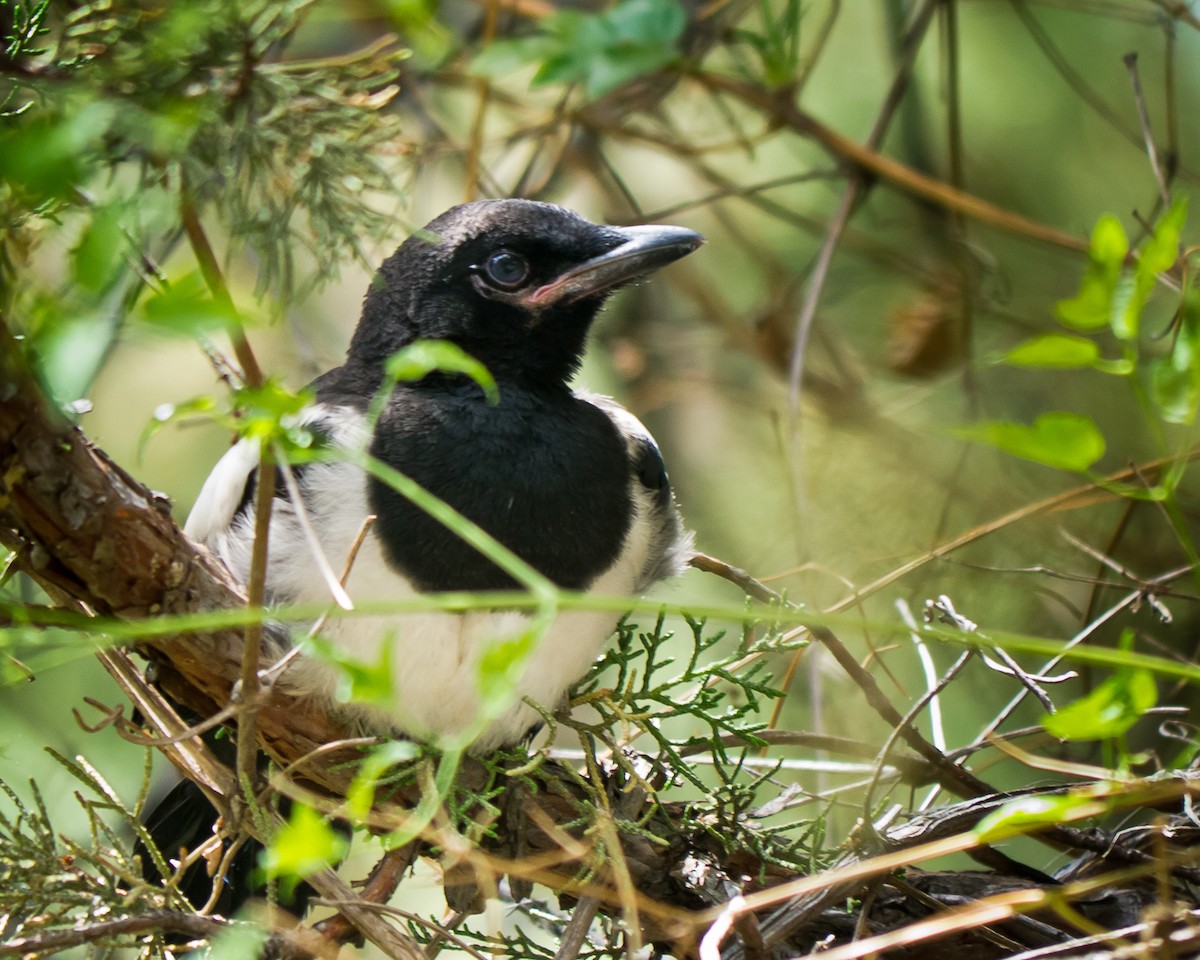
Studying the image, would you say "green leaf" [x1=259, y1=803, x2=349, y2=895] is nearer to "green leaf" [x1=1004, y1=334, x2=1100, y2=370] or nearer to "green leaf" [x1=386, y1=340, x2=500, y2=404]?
"green leaf" [x1=386, y1=340, x2=500, y2=404]

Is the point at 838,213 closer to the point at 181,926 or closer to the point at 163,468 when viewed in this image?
the point at 163,468

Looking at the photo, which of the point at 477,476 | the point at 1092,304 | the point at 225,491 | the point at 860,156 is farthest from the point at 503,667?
the point at 860,156

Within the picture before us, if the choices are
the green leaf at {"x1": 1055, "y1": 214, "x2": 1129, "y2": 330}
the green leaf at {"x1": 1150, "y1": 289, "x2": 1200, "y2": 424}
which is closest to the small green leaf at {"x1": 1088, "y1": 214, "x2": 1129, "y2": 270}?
the green leaf at {"x1": 1055, "y1": 214, "x2": 1129, "y2": 330}

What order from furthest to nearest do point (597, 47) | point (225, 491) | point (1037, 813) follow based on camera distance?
point (225, 491) → point (597, 47) → point (1037, 813)

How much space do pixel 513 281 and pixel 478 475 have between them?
441 millimetres

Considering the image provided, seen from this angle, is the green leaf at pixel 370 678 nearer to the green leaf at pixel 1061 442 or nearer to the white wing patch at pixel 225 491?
the green leaf at pixel 1061 442

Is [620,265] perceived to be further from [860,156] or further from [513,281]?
[860,156]

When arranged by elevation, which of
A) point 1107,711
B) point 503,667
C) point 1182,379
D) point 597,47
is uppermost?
point 597,47

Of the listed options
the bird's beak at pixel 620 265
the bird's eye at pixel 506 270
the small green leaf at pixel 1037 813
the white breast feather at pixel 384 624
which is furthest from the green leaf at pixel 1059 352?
the bird's eye at pixel 506 270

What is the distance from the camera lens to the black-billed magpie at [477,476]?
6.26 ft

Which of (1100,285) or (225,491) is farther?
(225,491)

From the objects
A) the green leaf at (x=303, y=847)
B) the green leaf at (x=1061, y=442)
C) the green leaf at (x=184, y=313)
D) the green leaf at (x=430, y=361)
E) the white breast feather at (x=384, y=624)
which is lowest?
the white breast feather at (x=384, y=624)

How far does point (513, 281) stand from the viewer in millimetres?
2262

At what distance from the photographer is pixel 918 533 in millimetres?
3283
